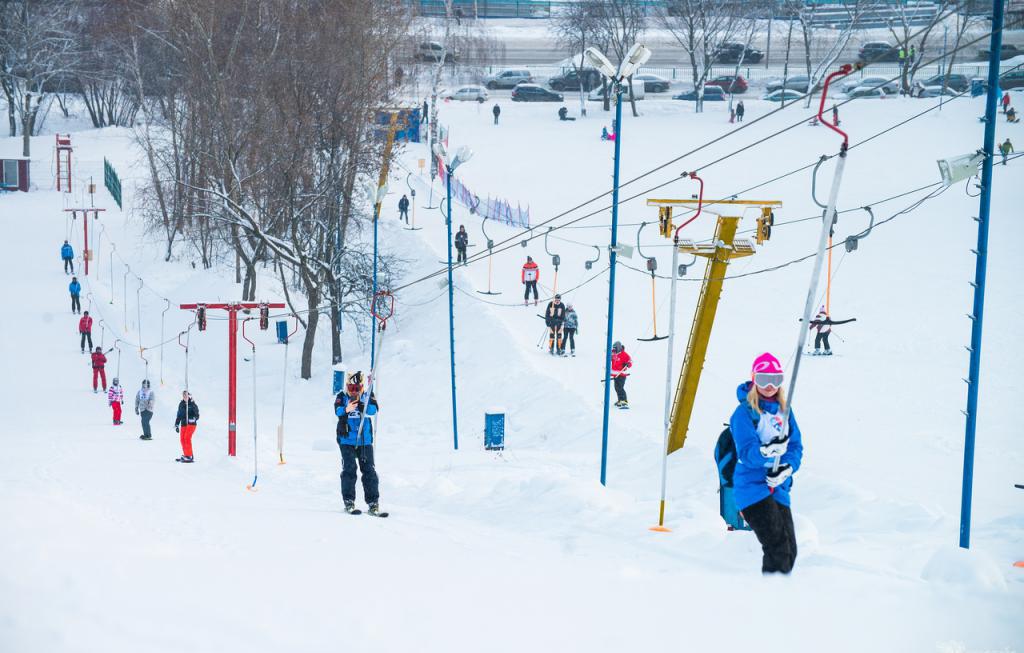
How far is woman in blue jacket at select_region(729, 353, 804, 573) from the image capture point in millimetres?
6809

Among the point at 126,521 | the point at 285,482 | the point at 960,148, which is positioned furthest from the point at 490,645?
the point at 960,148

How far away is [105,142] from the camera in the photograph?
59.5 m

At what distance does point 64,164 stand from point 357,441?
48862 mm

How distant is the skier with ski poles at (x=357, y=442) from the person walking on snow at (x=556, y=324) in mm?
12144

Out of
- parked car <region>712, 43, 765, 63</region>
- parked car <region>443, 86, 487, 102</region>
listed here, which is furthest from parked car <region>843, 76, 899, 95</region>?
parked car <region>443, 86, 487, 102</region>

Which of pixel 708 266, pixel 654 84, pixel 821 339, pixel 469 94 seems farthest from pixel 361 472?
pixel 654 84

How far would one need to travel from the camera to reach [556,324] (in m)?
22.8

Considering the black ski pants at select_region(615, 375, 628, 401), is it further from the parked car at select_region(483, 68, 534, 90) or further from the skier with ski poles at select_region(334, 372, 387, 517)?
the parked car at select_region(483, 68, 534, 90)

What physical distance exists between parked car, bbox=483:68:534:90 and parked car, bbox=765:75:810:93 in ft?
52.3

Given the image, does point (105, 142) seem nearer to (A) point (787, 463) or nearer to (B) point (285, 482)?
(B) point (285, 482)

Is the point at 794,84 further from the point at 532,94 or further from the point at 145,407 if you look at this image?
the point at 145,407

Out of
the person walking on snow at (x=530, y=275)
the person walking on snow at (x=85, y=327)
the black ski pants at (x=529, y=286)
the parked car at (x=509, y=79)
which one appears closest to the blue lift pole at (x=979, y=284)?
the person walking on snow at (x=530, y=275)

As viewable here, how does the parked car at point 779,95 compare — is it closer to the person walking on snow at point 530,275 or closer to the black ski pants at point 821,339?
the person walking on snow at point 530,275

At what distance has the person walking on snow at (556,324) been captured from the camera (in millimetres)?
22562
